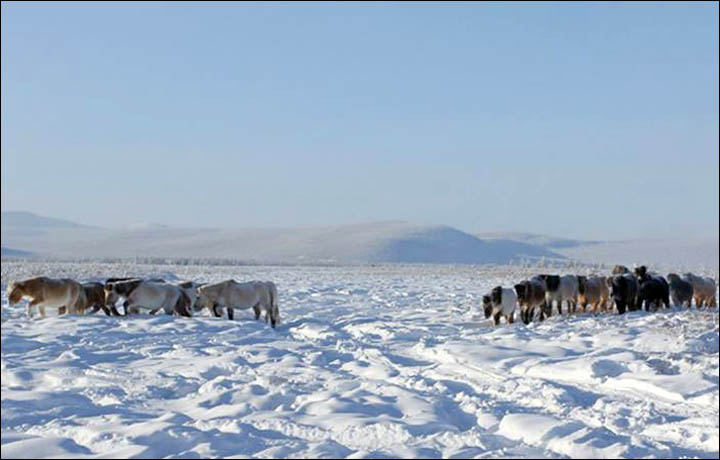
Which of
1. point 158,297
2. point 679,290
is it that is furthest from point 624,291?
point 158,297

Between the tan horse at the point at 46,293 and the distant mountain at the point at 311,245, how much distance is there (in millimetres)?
123038

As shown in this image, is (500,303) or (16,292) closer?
(500,303)

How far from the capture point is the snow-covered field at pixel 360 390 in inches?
261

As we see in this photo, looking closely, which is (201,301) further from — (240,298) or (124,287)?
(124,287)

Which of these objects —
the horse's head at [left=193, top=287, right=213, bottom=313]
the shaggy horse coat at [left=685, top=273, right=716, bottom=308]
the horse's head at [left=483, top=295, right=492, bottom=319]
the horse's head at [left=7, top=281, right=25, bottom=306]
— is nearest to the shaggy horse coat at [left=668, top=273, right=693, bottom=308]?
the shaggy horse coat at [left=685, top=273, right=716, bottom=308]

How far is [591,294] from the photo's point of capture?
61.9 feet

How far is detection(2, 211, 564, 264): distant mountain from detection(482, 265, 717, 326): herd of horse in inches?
4735

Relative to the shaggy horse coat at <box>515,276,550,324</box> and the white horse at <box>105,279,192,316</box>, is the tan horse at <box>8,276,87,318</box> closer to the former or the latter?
the white horse at <box>105,279,192,316</box>

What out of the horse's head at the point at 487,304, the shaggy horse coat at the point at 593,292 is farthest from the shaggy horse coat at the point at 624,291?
the horse's head at the point at 487,304

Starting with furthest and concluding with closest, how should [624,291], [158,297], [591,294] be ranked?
[591,294], [624,291], [158,297]

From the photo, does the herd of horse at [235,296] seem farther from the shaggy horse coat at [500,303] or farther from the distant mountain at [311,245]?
the distant mountain at [311,245]

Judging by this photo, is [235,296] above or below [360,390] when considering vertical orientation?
above

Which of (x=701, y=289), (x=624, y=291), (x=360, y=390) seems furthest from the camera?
(x=701, y=289)

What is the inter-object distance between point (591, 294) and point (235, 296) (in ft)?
26.9
